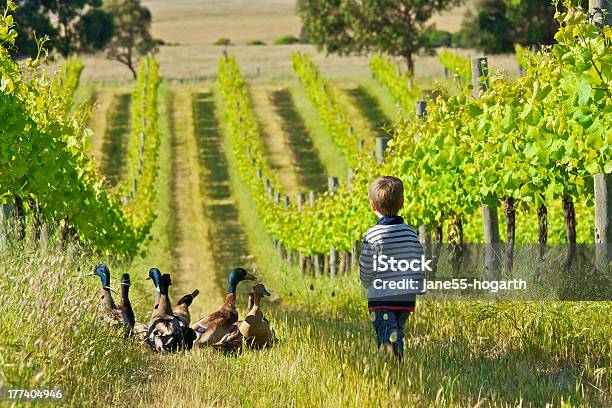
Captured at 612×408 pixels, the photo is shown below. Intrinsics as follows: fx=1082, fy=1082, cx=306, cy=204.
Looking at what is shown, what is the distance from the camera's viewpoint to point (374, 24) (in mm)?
59781

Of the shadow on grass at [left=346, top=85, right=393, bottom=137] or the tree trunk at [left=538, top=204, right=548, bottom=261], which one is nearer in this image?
the tree trunk at [left=538, top=204, right=548, bottom=261]

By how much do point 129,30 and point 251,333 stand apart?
227ft

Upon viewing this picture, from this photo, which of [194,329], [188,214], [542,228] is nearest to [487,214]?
[542,228]

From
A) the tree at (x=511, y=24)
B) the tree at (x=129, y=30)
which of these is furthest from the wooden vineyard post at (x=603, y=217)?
the tree at (x=129, y=30)

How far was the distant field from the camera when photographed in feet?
211

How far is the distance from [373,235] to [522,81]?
335cm

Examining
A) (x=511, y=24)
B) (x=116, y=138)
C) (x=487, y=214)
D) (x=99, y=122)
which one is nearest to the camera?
(x=487, y=214)

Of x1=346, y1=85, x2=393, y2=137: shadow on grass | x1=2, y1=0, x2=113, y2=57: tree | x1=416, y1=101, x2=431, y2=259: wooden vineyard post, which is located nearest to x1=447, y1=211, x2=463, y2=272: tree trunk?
x1=416, y1=101, x2=431, y2=259: wooden vineyard post

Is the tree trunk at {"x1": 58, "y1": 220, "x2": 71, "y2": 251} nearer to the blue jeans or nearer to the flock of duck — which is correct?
the flock of duck

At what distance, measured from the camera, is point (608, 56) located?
7.64 meters

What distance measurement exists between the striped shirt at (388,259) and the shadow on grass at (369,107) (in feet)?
118

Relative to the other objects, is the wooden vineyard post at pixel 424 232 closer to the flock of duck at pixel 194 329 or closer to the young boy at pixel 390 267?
the flock of duck at pixel 194 329

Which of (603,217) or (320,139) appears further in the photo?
(320,139)

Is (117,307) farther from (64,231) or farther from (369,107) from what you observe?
(369,107)
